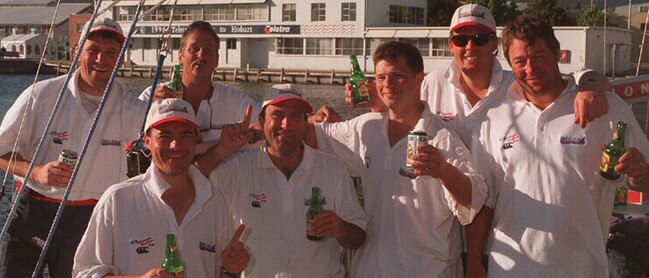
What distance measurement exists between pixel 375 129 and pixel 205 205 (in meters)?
1.28

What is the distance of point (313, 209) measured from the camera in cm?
509

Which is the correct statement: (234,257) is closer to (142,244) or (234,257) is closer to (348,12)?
(142,244)

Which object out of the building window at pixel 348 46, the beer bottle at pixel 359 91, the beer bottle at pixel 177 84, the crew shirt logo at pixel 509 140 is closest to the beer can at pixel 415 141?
the crew shirt logo at pixel 509 140

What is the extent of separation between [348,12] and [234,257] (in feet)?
217

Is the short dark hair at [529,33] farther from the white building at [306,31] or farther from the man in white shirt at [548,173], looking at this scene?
the white building at [306,31]

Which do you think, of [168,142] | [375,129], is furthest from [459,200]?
[168,142]

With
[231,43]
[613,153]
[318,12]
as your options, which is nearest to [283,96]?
[613,153]

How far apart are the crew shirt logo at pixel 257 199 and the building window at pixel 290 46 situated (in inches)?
2681

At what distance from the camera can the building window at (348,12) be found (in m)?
69.6

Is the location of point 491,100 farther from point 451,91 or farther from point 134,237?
point 134,237

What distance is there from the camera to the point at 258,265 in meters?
5.18

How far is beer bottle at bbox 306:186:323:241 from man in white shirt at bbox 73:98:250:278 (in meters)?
0.44

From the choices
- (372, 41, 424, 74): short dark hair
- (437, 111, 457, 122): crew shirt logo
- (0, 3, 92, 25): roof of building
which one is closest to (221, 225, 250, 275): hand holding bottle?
(372, 41, 424, 74): short dark hair

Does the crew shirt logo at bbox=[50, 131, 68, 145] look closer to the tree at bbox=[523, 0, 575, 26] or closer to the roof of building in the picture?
the tree at bbox=[523, 0, 575, 26]
